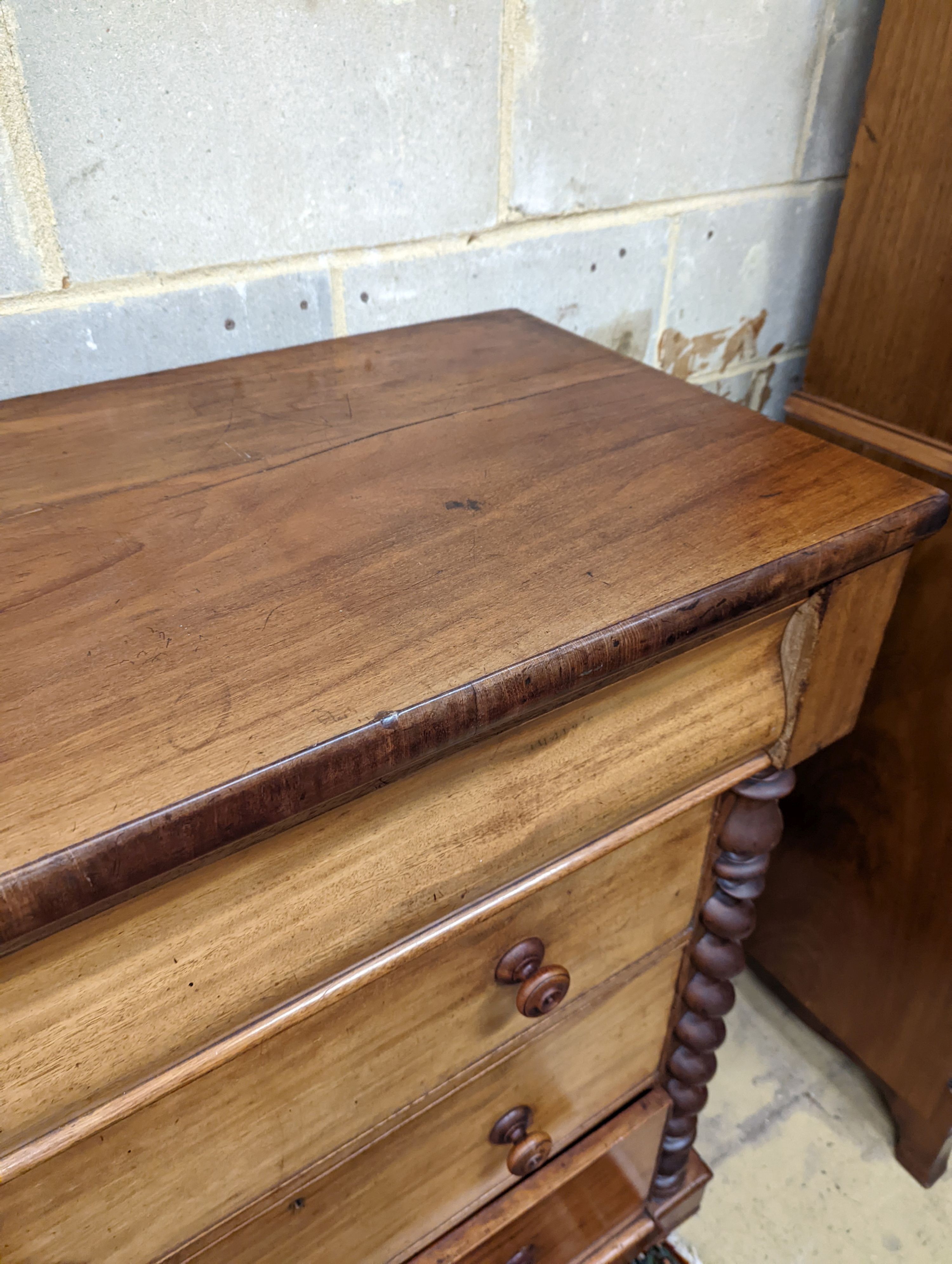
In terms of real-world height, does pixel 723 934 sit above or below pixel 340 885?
below

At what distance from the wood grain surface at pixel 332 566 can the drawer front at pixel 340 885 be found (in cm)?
4

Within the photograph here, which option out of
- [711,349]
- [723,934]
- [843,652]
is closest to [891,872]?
[723,934]

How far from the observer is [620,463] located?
0.62 m

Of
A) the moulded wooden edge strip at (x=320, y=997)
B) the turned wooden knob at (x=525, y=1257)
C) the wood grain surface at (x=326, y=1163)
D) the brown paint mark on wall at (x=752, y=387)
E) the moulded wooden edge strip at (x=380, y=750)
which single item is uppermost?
the moulded wooden edge strip at (x=380, y=750)

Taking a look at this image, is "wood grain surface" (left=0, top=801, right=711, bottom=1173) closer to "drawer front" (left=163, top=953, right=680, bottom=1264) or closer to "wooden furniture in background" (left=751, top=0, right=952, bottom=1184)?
"drawer front" (left=163, top=953, right=680, bottom=1264)

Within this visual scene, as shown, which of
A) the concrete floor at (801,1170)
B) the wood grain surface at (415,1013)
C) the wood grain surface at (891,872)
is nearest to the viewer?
the wood grain surface at (415,1013)

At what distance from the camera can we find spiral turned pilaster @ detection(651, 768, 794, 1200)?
705 mm

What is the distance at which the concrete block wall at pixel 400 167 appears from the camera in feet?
2.21

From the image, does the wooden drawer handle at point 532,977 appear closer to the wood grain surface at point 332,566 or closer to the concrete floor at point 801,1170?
the wood grain surface at point 332,566

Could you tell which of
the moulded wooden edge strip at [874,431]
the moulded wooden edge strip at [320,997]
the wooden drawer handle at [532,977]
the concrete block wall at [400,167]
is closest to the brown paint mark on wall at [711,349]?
the concrete block wall at [400,167]

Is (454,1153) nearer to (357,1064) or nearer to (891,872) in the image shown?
(357,1064)

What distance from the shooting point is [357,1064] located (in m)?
0.56

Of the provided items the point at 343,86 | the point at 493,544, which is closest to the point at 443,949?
the point at 493,544

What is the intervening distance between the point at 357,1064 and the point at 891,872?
0.81 meters
